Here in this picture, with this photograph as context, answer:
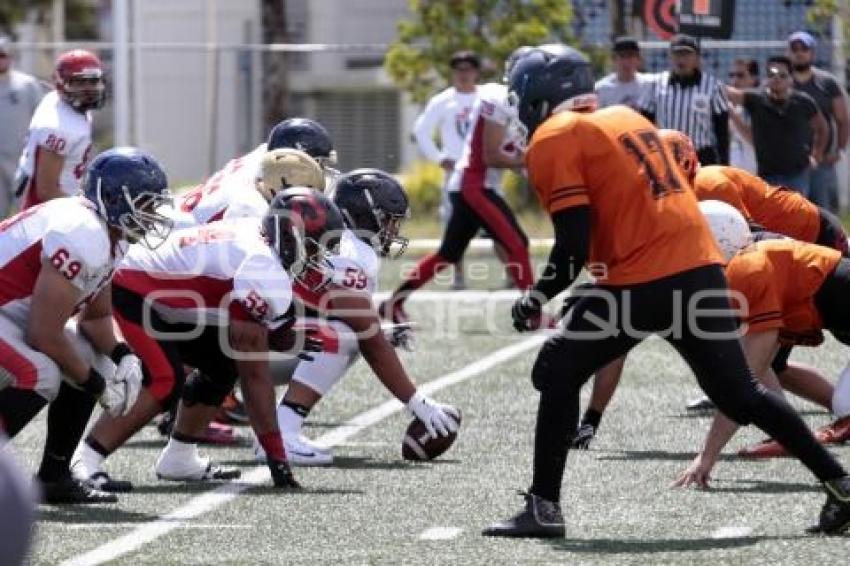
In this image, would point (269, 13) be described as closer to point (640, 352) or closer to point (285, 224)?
point (640, 352)

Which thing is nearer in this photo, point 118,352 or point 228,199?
point 118,352

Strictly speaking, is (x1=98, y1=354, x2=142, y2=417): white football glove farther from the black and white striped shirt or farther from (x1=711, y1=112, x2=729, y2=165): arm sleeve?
(x1=711, y1=112, x2=729, y2=165): arm sleeve

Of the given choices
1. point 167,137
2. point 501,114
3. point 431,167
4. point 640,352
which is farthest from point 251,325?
point 167,137

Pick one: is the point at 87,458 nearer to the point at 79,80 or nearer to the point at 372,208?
the point at 372,208

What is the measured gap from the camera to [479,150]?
13.5 meters

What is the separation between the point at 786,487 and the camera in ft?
25.0

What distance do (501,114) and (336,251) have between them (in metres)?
6.05

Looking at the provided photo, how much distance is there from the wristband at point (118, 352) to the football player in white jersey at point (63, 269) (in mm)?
152

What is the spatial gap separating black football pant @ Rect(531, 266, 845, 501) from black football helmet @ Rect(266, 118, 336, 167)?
245 cm

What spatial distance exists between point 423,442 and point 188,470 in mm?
906

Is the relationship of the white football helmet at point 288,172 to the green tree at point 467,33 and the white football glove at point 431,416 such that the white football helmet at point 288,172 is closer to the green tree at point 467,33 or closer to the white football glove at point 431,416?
the white football glove at point 431,416

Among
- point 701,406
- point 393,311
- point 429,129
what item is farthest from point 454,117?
point 701,406

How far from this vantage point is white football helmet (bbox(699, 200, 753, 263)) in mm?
7492

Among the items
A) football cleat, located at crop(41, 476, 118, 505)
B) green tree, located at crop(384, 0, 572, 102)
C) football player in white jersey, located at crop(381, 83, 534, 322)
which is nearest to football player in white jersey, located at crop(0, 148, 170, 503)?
football cleat, located at crop(41, 476, 118, 505)
